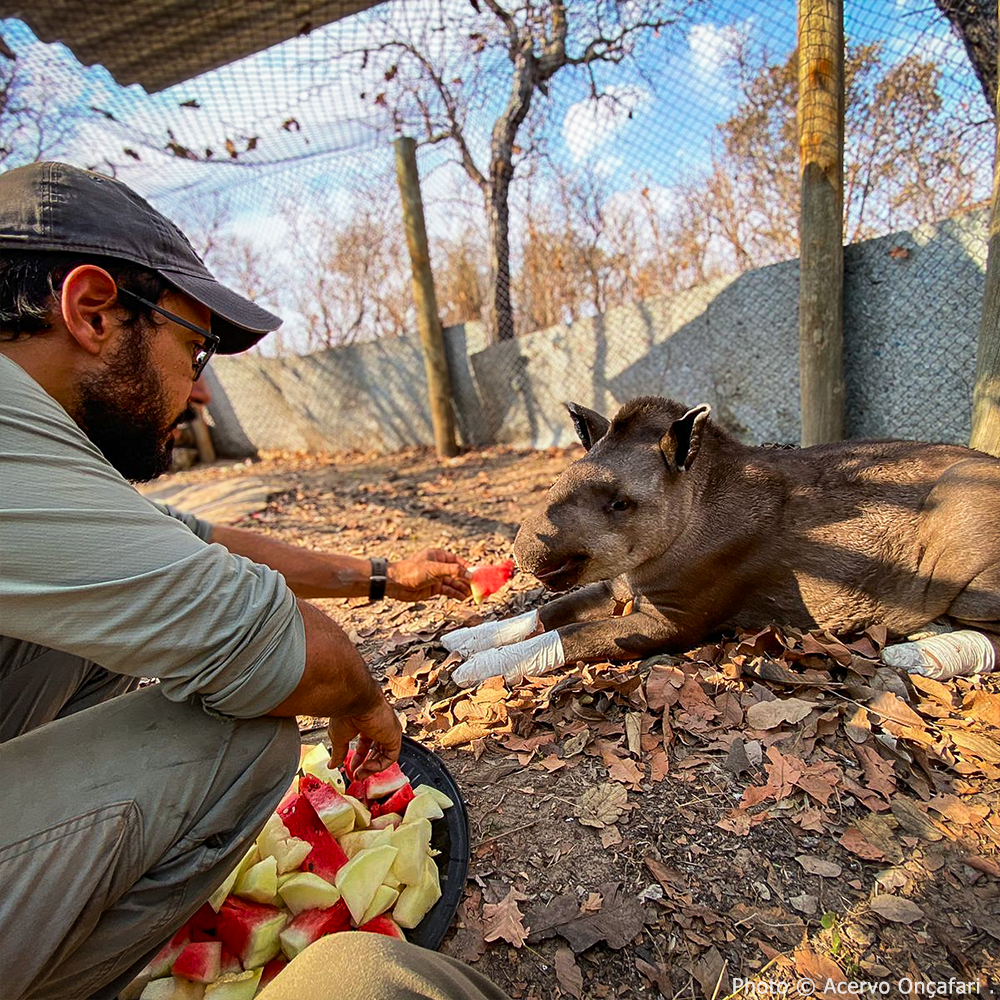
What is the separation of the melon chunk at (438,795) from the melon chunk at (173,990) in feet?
2.79

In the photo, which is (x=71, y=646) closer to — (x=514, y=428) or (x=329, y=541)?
(x=329, y=541)

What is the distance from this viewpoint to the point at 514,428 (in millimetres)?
10195

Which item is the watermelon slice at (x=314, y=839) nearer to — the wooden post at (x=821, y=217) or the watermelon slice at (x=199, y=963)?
the watermelon slice at (x=199, y=963)

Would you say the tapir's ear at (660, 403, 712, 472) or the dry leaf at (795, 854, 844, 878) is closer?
the dry leaf at (795, 854, 844, 878)

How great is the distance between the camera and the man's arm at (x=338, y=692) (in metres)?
1.85

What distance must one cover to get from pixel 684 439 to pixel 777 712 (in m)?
1.36

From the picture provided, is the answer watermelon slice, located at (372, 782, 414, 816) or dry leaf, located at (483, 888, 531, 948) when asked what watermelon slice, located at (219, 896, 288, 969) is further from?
dry leaf, located at (483, 888, 531, 948)

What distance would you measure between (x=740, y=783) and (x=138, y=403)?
2506 millimetres

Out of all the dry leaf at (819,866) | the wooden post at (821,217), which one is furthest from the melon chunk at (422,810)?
the wooden post at (821,217)

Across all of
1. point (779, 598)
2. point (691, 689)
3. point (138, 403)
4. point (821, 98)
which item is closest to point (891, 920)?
point (691, 689)

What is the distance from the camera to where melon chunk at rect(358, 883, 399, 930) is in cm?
203

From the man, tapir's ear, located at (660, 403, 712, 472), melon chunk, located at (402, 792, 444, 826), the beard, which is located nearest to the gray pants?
the man

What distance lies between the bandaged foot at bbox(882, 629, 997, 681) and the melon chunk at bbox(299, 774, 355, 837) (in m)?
2.64

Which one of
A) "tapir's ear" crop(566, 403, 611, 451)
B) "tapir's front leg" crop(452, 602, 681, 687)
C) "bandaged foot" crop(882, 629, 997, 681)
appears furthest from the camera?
"tapir's ear" crop(566, 403, 611, 451)
